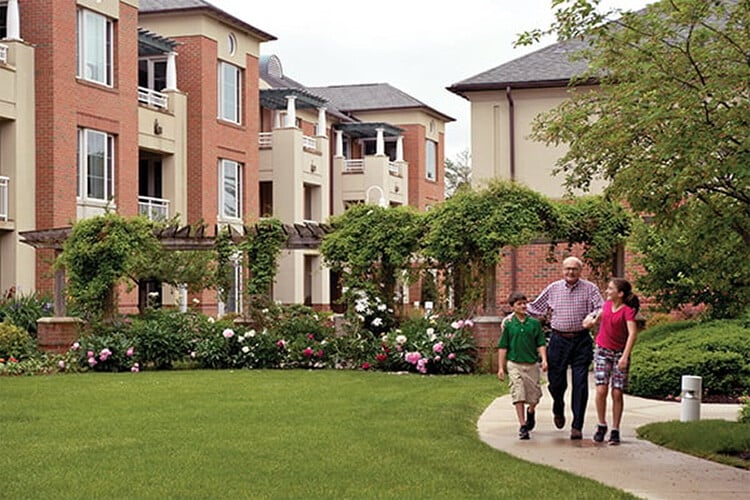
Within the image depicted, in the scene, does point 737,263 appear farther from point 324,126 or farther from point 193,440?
point 324,126

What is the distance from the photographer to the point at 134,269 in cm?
2306

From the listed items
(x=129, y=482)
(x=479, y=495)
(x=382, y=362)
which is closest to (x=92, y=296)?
(x=382, y=362)

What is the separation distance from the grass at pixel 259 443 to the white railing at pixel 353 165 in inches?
1341

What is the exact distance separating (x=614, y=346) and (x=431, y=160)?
47.4 meters

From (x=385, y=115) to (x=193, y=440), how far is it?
46.2 meters

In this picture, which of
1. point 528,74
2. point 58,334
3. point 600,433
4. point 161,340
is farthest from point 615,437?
point 528,74

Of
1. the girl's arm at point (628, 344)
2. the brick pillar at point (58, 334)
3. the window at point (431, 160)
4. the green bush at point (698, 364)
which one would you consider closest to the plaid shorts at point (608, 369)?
the girl's arm at point (628, 344)

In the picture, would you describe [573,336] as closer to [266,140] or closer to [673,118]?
[673,118]

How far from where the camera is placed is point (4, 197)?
2888 centimetres

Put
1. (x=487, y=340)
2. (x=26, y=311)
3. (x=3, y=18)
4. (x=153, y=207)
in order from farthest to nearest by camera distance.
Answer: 1. (x=153, y=207)
2. (x=3, y=18)
3. (x=26, y=311)
4. (x=487, y=340)

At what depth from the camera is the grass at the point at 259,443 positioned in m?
9.05

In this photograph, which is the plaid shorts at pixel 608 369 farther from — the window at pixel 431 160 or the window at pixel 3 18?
the window at pixel 431 160

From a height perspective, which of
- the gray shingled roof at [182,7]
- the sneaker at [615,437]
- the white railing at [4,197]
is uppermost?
the gray shingled roof at [182,7]

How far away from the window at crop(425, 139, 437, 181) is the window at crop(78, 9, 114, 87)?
27.0m
